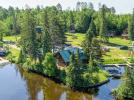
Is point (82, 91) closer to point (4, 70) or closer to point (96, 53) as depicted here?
point (96, 53)

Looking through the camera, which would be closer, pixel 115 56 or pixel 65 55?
pixel 65 55

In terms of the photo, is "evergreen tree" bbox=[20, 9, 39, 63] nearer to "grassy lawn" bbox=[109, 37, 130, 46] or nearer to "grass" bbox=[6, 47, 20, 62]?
"grass" bbox=[6, 47, 20, 62]

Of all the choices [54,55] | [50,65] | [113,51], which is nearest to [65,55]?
[54,55]

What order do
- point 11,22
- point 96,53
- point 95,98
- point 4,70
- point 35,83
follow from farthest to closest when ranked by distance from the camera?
point 11,22
point 4,70
point 96,53
point 35,83
point 95,98

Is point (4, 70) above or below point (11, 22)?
below

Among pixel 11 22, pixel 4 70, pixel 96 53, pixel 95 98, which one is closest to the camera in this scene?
pixel 95 98

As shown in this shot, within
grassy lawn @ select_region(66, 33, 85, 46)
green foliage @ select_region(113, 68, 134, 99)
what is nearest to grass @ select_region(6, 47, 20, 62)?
grassy lawn @ select_region(66, 33, 85, 46)

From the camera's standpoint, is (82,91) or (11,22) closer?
(82,91)

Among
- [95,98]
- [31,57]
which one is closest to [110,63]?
[31,57]

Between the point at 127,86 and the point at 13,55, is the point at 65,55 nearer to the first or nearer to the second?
the point at 13,55

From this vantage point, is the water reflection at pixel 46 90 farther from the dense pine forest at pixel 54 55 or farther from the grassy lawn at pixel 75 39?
the grassy lawn at pixel 75 39
